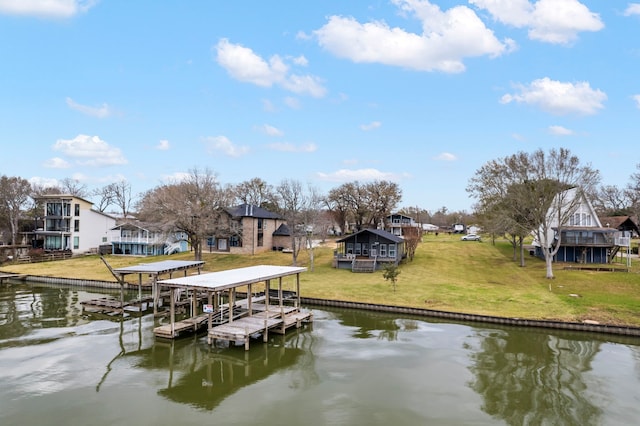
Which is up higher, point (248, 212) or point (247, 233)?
point (248, 212)

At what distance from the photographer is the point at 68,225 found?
66.8 meters

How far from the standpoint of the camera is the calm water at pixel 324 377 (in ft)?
48.0

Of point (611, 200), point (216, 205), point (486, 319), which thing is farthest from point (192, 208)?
point (611, 200)

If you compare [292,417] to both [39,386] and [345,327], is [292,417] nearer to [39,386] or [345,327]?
[39,386]

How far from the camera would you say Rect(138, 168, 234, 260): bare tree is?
1849 inches

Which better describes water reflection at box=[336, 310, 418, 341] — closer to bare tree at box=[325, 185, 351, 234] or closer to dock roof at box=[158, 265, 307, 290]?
dock roof at box=[158, 265, 307, 290]

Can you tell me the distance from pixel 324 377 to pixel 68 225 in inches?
2490

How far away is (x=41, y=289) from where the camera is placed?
39.6m

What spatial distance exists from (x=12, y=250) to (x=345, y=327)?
5755cm

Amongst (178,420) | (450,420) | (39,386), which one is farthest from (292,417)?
(39,386)

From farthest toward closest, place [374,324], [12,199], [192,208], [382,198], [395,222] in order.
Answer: [395,222] < [382,198] < [12,199] < [192,208] < [374,324]

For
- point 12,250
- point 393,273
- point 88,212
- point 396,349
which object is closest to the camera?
point 396,349

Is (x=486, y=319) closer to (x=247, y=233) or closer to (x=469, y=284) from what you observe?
(x=469, y=284)

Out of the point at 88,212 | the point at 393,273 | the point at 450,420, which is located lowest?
the point at 450,420
